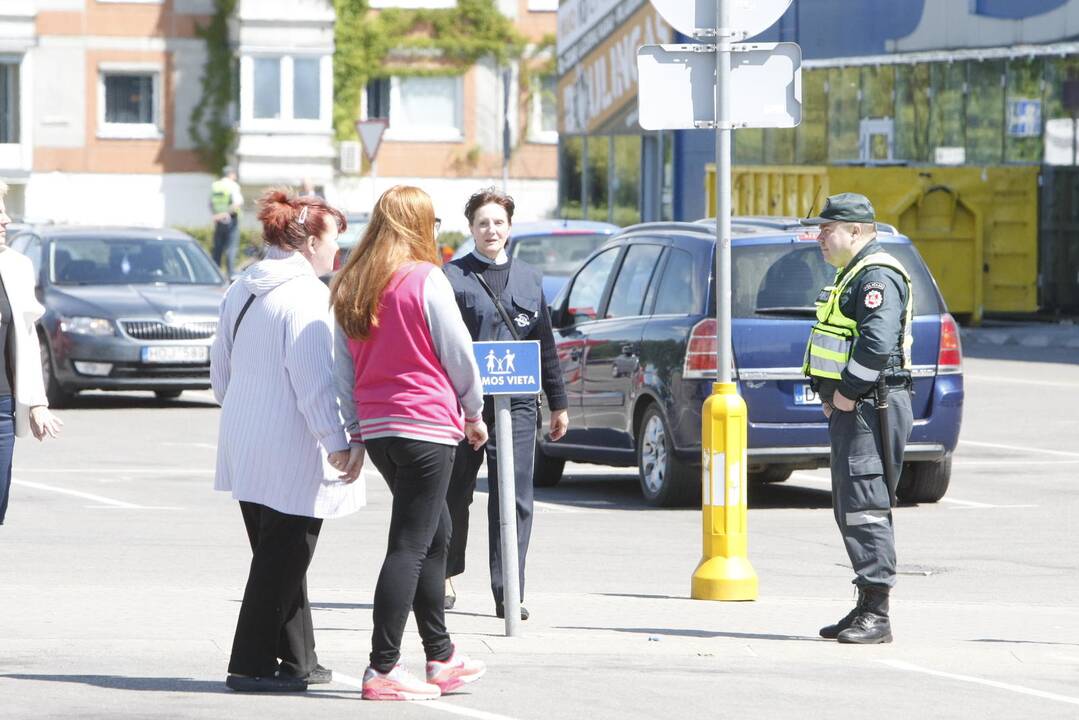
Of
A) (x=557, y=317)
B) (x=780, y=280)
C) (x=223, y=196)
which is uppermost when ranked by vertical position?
(x=223, y=196)

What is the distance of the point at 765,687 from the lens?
7.86 metres

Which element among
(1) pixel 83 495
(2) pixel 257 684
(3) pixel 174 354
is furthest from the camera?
(3) pixel 174 354

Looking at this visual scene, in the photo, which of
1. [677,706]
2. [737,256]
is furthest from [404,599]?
[737,256]

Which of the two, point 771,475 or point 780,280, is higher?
point 780,280

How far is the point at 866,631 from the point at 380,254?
2.61 meters

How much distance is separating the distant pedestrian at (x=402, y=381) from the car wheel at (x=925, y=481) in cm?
677

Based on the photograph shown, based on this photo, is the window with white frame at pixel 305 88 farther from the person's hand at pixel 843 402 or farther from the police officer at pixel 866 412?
the person's hand at pixel 843 402

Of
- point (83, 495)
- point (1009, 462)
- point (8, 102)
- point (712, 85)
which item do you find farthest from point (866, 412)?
point (8, 102)

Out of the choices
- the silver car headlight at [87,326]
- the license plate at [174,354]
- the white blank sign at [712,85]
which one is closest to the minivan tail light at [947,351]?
Answer: the white blank sign at [712,85]

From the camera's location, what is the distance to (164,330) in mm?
20125

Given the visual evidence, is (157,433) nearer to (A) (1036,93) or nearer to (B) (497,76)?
(A) (1036,93)

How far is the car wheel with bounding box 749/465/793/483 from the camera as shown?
14756mm

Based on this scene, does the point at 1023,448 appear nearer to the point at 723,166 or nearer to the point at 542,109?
the point at 723,166

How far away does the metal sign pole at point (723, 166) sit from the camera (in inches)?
382
